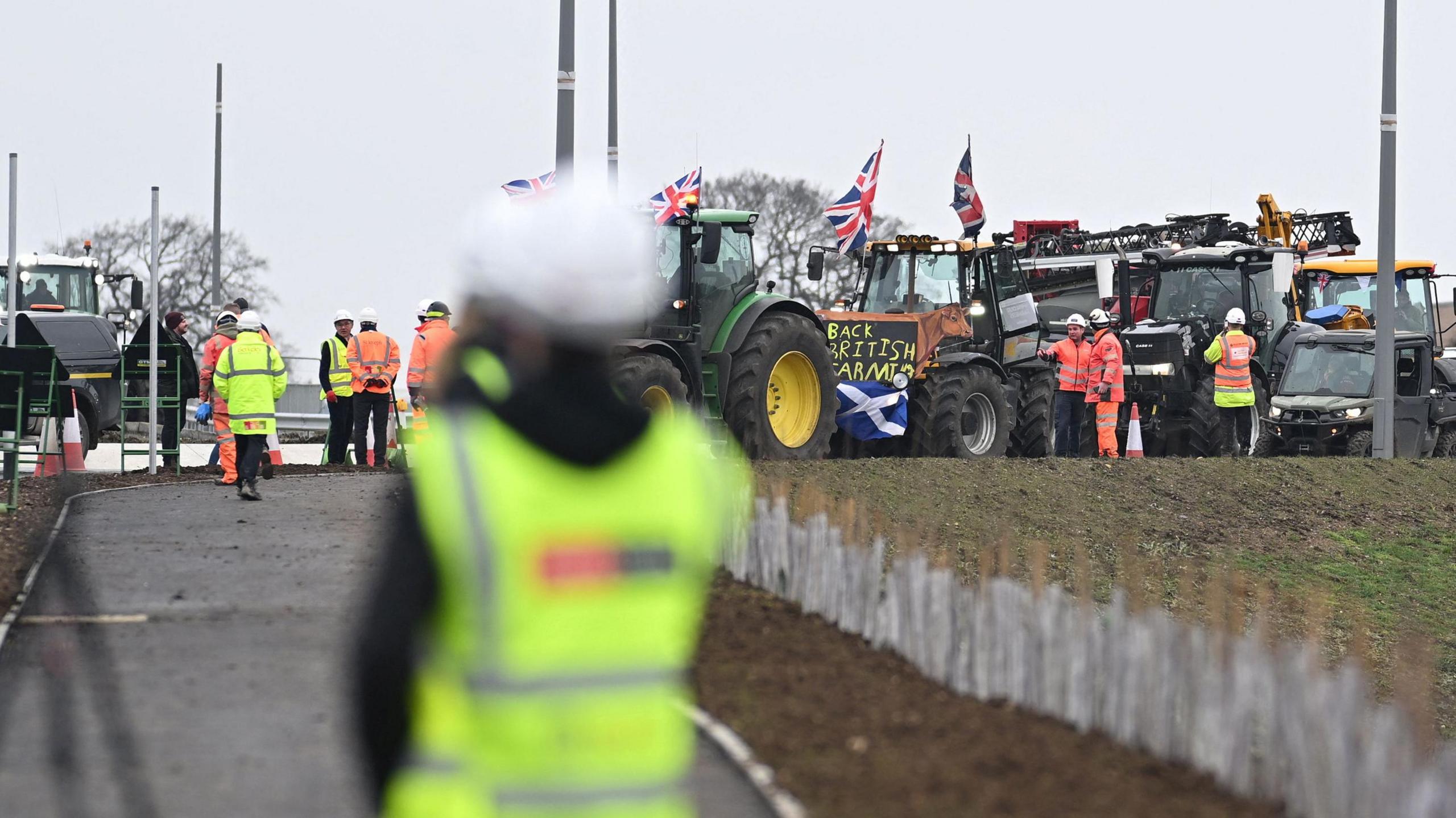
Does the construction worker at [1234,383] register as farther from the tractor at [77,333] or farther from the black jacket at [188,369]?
the tractor at [77,333]

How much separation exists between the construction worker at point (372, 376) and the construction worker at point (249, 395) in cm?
419

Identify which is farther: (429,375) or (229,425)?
(429,375)

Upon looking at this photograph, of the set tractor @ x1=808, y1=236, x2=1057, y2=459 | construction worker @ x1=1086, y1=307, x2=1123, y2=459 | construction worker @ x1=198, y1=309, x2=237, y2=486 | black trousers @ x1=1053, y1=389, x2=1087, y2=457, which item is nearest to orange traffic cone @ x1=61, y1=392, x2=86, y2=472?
construction worker @ x1=198, y1=309, x2=237, y2=486

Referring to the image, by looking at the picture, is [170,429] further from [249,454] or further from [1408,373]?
[1408,373]

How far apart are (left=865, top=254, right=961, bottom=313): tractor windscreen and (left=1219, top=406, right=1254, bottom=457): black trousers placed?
481 cm

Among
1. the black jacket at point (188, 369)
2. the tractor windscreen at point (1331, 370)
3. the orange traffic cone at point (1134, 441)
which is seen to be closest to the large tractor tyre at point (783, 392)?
Answer: the black jacket at point (188, 369)

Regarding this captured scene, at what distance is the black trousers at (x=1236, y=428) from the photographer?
85.5 feet

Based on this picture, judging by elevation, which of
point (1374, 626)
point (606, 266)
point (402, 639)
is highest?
point (606, 266)

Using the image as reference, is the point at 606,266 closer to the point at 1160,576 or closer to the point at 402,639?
the point at 402,639

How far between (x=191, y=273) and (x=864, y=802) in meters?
68.9

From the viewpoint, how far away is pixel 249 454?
16297 mm

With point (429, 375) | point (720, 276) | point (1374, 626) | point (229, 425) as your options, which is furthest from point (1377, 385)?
point (229, 425)

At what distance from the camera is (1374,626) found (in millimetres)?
19047

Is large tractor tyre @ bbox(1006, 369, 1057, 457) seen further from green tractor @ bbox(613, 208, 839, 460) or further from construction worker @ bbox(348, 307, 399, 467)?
construction worker @ bbox(348, 307, 399, 467)
